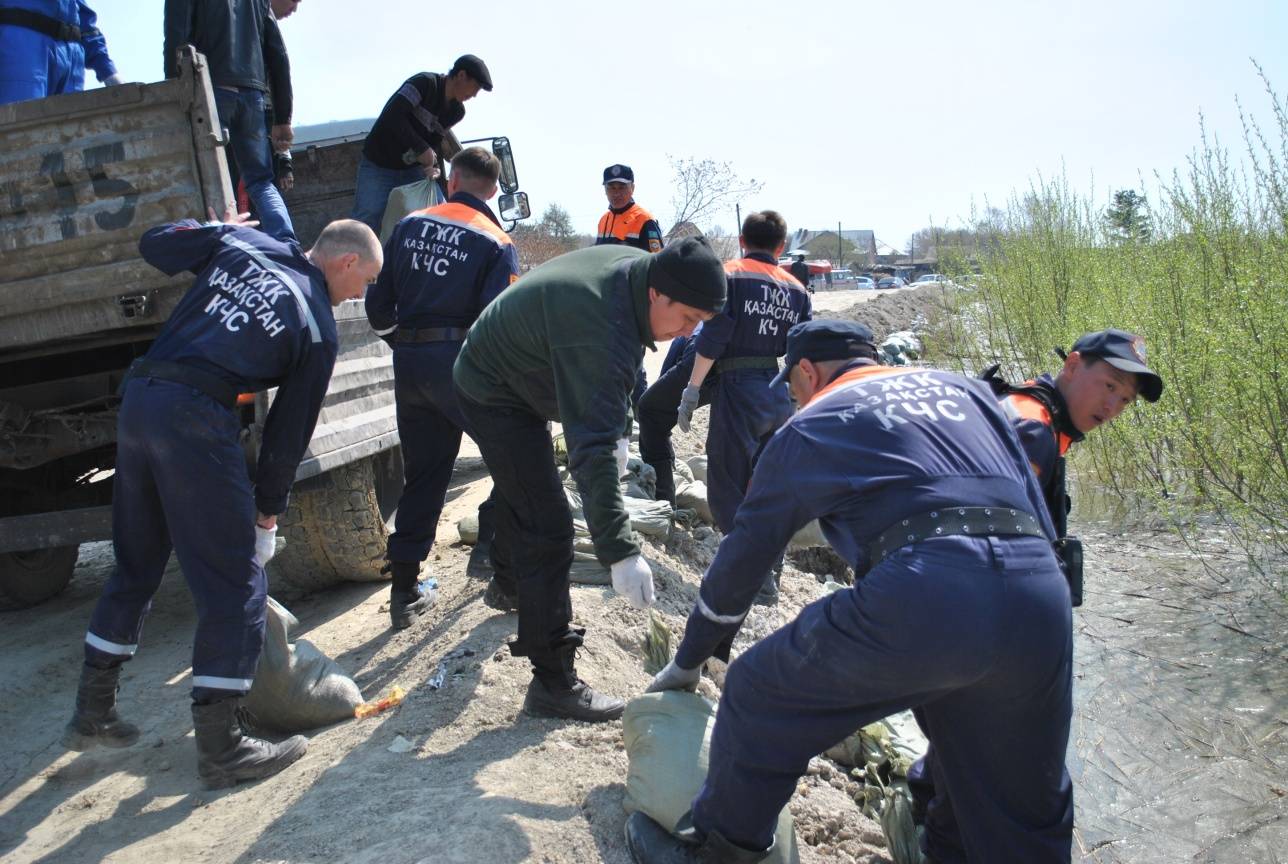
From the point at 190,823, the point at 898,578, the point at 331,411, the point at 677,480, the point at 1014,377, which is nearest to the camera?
the point at 898,578

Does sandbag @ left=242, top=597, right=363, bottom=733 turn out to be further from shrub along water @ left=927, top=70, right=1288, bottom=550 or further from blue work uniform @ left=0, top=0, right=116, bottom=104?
shrub along water @ left=927, top=70, right=1288, bottom=550

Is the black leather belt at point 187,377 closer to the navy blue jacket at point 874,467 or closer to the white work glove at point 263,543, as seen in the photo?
the white work glove at point 263,543

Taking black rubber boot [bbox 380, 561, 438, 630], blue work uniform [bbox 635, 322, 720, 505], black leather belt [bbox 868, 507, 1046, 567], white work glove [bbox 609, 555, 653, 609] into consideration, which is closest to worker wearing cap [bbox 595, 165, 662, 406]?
blue work uniform [bbox 635, 322, 720, 505]

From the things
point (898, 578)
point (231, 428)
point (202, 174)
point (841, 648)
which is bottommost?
point (841, 648)

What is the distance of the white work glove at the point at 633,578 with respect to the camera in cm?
292

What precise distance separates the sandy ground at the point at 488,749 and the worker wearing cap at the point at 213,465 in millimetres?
301

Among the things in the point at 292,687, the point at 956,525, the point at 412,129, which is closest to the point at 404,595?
the point at 292,687

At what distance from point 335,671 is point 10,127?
2.25m

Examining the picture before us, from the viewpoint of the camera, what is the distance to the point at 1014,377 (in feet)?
37.0

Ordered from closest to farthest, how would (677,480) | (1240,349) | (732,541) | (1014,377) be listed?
(732,541), (1240,349), (677,480), (1014,377)

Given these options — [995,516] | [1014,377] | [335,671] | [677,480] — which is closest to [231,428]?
[335,671]

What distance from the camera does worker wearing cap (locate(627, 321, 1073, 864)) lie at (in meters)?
2.07

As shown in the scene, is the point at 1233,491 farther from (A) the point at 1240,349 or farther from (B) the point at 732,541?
(B) the point at 732,541

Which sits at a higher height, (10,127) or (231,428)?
(10,127)
